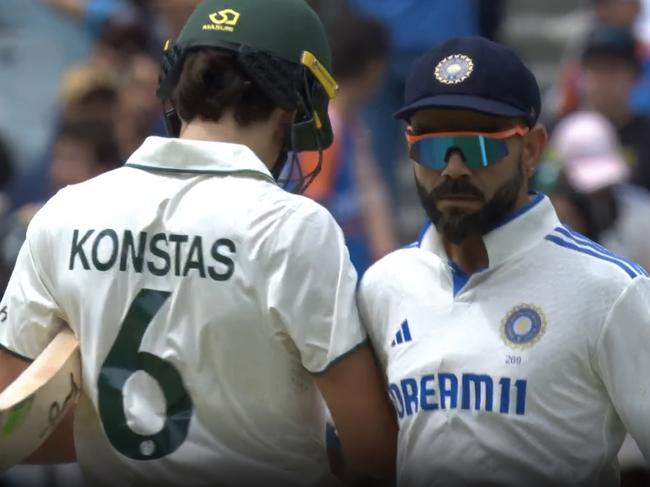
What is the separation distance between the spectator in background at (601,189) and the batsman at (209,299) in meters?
3.06

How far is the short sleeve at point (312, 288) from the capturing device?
464 cm

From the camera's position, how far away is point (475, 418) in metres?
4.77

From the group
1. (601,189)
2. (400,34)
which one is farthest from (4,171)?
(601,189)

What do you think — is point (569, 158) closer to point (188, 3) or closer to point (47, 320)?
point (188, 3)

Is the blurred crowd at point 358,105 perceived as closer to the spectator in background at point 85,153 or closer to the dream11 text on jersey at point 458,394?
the spectator in background at point 85,153

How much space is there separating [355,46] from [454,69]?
4221 millimetres

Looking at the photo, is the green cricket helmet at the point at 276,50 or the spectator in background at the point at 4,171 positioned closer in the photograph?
the green cricket helmet at the point at 276,50

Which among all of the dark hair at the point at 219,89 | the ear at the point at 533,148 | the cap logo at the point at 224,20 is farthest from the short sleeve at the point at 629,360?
the cap logo at the point at 224,20

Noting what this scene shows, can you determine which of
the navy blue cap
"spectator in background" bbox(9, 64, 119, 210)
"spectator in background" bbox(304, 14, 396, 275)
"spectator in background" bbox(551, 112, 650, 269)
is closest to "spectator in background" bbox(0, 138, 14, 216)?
"spectator in background" bbox(9, 64, 119, 210)

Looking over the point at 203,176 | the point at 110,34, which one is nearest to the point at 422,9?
the point at 110,34

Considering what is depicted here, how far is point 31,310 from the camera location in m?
4.86

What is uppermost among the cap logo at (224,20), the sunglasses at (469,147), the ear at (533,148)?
the cap logo at (224,20)

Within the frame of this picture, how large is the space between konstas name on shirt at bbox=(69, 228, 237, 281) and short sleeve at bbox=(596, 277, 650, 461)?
0.96 m

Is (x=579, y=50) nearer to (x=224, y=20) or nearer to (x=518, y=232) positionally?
(x=518, y=232)
